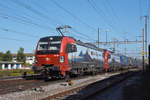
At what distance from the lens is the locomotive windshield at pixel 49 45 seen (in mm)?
14555

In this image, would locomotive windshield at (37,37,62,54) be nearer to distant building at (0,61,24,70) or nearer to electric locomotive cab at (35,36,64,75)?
electric locomotive cab at (35,36,64,75)

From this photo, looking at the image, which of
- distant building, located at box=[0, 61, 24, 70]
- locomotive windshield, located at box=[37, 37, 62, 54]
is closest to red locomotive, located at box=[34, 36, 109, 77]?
locomotive windshield, located at box=[37, 37, 62, 54]

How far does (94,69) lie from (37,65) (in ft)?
27.8

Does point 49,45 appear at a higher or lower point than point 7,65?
higher

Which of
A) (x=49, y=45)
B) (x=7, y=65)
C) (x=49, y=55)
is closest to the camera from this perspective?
(x=49, y=55)

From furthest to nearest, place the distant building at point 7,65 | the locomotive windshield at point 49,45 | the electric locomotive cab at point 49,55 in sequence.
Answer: the distant building at point 7,65
the locomotive windshield at point 49,45
the electric locomotive cab at point 49,55

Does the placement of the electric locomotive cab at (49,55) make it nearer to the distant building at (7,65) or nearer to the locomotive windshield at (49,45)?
the locomotive windshield at (49,45)

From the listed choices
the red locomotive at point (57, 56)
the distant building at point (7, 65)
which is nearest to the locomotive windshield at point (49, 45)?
the red locomotive at point (57, 56)

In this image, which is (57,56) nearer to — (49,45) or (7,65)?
(49,45)

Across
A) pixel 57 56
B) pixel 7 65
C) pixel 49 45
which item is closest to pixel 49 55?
pixel 57 56

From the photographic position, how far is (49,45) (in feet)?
48.9

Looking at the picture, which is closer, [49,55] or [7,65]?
[49,55]

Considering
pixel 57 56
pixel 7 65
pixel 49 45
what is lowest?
pixel 7 65

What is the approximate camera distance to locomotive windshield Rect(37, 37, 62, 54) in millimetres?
14555
